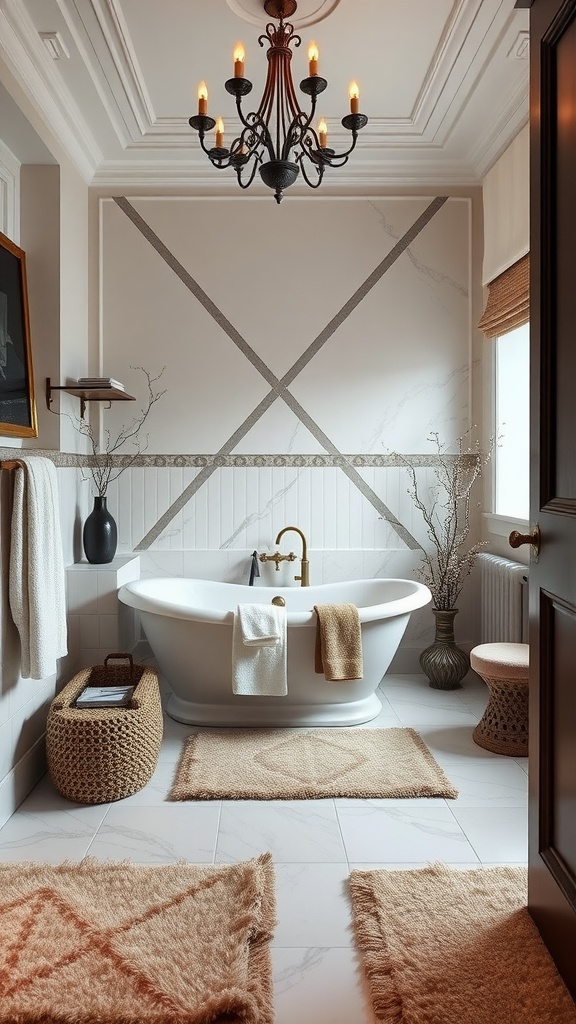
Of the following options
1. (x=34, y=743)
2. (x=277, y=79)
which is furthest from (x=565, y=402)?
(x=34, y=743)

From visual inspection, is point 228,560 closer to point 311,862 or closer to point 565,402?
point 311,862

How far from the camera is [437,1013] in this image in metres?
1.52

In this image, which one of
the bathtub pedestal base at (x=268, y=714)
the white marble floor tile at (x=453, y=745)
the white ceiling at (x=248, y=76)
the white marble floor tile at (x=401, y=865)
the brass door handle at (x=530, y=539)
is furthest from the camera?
the bathtub pedestal base at (x=268, y=714)

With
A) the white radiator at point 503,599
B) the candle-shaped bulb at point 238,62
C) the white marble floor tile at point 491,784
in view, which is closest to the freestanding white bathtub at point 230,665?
the white radiator at point 503,599

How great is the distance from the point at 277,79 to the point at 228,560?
2.42 meters

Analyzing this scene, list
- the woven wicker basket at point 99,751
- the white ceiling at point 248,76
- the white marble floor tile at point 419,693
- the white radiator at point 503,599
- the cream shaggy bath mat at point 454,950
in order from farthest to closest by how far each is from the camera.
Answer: the white marble floor tile at point 419,693
the white radiator at point 503,599
the white ceiling at point 248,76
the woven wicker basket at point 99,751
the cream shaggy bath mat at point 454,950

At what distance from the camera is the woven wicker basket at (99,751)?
2566mm

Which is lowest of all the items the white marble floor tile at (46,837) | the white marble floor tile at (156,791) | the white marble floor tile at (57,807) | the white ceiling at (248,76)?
the white marble floor tile at (46,837)

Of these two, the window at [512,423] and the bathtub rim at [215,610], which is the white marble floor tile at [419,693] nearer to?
the bathtub rim at [215,610]

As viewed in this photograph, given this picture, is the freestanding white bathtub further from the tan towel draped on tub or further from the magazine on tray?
the magazine on tray

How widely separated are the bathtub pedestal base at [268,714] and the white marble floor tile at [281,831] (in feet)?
2.35

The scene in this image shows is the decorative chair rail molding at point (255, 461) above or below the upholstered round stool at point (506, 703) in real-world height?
above

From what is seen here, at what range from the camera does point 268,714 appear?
3.29m

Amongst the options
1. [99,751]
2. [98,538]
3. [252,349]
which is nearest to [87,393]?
[98,538]
